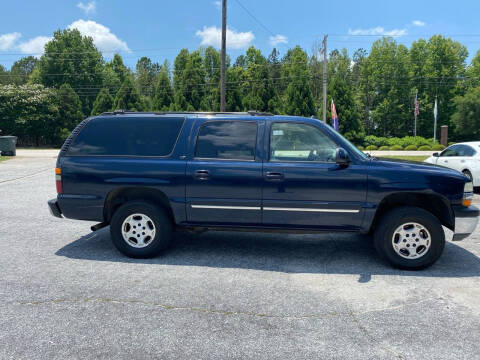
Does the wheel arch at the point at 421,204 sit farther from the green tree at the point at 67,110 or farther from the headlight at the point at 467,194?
the green tree at the point at 67,110

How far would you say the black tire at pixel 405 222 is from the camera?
482cm

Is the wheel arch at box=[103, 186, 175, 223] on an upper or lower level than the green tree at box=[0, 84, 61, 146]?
lower

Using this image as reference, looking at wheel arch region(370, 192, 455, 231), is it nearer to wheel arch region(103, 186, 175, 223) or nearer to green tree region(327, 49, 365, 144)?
wheel arch region(103, 186, 175, 223)

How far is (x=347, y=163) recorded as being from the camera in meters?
4.88

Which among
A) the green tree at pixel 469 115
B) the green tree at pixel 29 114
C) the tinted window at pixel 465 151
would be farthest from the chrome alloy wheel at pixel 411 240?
the green tree at pixel 469 115

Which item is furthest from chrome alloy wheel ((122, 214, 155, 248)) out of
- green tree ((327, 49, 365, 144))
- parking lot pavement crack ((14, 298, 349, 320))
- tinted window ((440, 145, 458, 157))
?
green tree ((327, 49, 365, 144))

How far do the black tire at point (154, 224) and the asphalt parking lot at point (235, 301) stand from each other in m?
0.14

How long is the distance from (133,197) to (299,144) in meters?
2.31

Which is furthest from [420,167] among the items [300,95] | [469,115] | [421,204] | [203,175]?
[469,115]

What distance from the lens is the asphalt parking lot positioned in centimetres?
314

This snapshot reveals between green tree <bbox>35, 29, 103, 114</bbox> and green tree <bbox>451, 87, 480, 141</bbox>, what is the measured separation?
46482mm

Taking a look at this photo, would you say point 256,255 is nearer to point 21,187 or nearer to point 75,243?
point 75,243

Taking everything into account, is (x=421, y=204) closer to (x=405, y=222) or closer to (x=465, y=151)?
(x=405, y=222)

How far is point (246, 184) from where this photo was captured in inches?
197
